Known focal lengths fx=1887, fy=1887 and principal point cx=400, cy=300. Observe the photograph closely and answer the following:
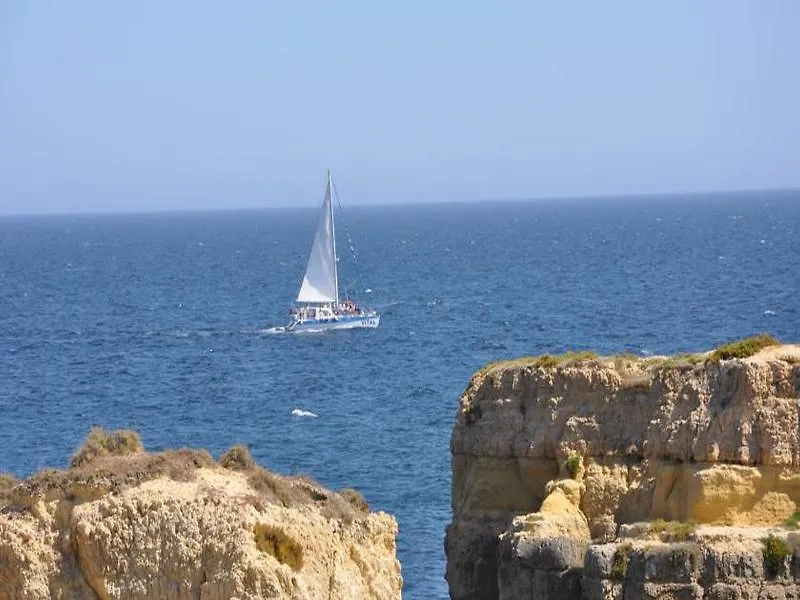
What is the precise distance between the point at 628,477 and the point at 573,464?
1.31 m

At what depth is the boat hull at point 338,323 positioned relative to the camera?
449ft

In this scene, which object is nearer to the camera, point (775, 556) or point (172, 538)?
point (172, 538)

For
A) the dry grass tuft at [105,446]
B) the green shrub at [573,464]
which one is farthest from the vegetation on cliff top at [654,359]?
the dry grass tuft at [105,446]

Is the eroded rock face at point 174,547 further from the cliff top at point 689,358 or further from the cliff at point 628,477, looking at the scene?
the cliff top at point 689,358

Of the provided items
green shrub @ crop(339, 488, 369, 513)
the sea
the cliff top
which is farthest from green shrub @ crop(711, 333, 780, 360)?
green shrub @ crop(339, 488, 369, 513)

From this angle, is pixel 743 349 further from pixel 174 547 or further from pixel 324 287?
pixel 324 287

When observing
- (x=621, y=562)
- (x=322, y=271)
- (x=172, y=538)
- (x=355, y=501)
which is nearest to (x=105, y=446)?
(x=172, y=538)

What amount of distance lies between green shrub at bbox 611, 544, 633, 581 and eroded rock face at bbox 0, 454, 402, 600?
964 centimetres

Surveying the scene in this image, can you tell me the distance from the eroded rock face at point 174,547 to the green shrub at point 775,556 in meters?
10.8

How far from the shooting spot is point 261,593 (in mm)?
29109

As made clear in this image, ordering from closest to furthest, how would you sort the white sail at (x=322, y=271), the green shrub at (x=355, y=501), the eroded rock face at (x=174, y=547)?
the eroded rock face at (x=174, y=547), the green shrub at (x=355, y=501), the white sail at (x=322, y=271)

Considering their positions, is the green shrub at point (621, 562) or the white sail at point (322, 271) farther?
the white sail at point (322, 271)

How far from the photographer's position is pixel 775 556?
124ft

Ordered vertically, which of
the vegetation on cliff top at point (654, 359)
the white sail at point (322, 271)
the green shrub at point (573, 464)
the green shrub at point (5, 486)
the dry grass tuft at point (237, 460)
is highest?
the vegetation on cliff top at point (654, 359)
